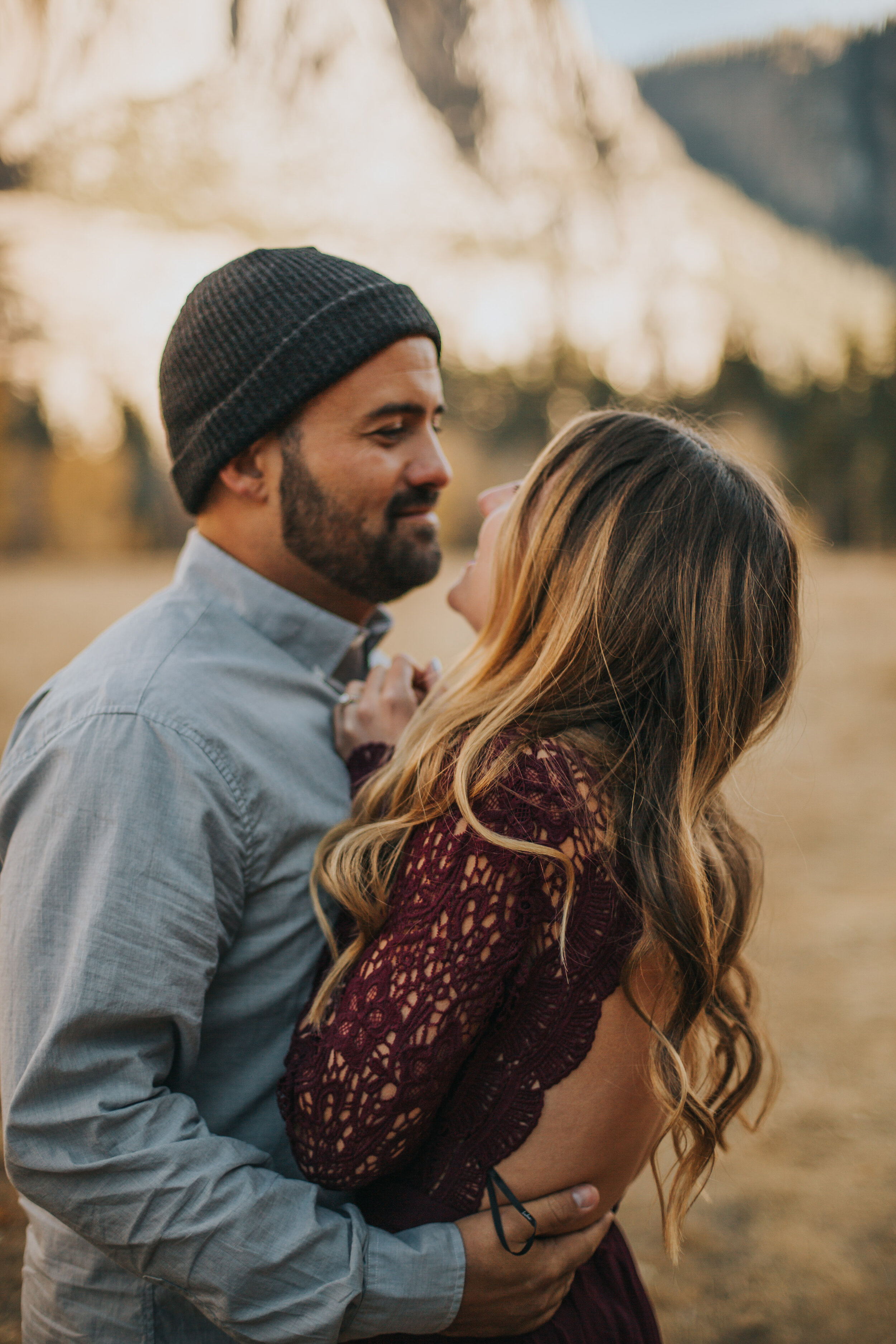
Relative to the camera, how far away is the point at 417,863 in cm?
139

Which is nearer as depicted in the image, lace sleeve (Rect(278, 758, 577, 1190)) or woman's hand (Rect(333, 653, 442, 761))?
lace sleeve (Rect(278, 758, 577, 1190))

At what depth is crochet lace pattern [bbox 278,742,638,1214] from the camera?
4.31ft

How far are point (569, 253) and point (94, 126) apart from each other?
60129 millimetres

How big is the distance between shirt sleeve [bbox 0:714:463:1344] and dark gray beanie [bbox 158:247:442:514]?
761 millimetres

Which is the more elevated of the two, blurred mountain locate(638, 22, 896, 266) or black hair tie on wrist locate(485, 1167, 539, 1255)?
blurred mountain locate(638, 22, 896, 266)

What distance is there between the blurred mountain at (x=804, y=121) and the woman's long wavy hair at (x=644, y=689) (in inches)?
6326

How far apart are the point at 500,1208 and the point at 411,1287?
0.18 meters

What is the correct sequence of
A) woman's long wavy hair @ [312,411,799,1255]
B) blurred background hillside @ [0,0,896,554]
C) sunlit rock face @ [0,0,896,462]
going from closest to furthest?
1. woman's long wavy hair @ [312,411,799,1255]
2. blurred background hillside @ [0,0,896,554]
3. sunlit rock face @ [0,0,896,462]

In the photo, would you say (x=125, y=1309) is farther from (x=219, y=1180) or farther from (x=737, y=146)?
(x=737, y=146)

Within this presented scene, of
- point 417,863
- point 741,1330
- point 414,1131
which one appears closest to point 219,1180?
point 414,1131

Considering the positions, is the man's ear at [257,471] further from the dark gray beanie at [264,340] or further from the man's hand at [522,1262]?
the man's hand at [522,1262]

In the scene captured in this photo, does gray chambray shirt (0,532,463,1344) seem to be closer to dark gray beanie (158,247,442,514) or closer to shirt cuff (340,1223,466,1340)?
shirt cuff (340,1223,466,1340)

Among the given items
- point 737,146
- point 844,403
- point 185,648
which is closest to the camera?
point 185,648

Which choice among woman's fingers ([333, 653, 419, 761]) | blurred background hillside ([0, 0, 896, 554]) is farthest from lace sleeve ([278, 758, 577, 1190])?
blurred background hillside ([0, 0, 896, 554])
